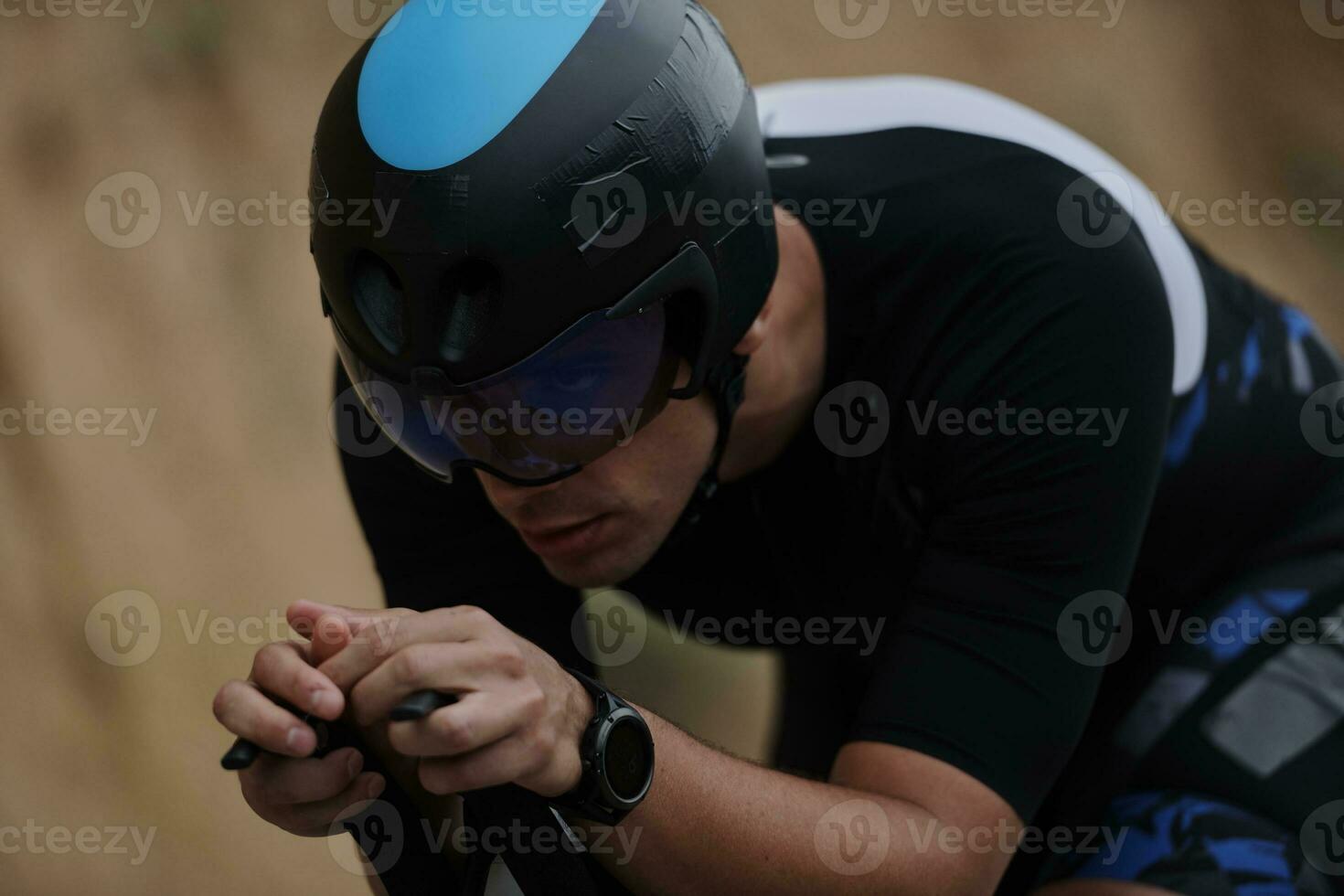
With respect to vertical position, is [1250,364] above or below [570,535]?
above

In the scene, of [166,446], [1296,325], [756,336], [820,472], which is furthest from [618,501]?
[166,446]

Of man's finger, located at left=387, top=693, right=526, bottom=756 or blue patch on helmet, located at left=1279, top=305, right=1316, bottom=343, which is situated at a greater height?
blue patch on helmet, located at left=1279, top=305, right=1316, bottom=343

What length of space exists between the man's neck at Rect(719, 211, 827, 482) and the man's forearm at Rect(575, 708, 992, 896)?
62cm

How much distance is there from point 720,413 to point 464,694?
79cm

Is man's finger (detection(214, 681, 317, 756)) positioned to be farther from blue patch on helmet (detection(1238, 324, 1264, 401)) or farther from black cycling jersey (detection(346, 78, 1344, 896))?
blue patch on helmet (detection(1238, 324, 1264, 401))

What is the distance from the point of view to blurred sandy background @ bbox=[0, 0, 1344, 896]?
4305mm

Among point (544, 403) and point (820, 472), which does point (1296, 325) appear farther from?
point (544, 403)

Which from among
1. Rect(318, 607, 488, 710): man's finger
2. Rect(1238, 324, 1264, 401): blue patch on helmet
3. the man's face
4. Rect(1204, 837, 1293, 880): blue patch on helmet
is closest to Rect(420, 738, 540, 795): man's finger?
Rect(318, 607, 488, 710): man's finger

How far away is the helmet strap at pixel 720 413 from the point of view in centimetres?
196

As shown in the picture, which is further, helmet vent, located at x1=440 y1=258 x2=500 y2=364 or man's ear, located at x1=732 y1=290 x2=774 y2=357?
man's ear, located at x1=732 y1=290 x2=774 y2=357

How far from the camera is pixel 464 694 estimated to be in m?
1.29

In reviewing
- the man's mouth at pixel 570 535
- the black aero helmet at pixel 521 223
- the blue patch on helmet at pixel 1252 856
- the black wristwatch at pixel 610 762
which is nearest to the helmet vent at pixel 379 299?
the black aero helmet at pixel 521 223

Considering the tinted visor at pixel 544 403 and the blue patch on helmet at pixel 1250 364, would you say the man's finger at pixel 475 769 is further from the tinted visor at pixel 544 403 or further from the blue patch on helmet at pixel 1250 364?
the blue patch on helmet at pixel 1250 364

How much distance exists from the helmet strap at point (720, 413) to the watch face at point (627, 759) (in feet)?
2.00
